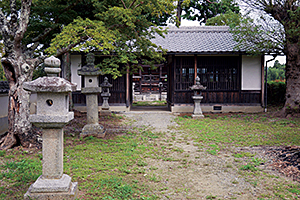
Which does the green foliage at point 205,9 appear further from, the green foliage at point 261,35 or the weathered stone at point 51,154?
the weathered stone at point 51,154

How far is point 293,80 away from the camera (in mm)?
10516

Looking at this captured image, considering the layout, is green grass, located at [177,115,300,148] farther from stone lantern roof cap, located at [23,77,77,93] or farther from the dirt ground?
stone lantern roof cap, located at [23,77,77,93]

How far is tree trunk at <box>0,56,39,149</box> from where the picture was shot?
18.4 ft

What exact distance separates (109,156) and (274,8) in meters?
9.86

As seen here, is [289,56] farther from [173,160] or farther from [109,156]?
[109,156]

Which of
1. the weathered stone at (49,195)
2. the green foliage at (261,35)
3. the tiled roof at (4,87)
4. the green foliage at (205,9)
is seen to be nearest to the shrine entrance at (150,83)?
the green foliage at (205,9)

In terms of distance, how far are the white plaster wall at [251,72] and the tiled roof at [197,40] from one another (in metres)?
1.27

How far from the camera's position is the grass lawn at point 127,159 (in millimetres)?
3629

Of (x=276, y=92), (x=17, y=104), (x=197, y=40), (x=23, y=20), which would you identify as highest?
(x=197, y=40)

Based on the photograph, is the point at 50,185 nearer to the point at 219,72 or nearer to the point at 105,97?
the point at 105,97

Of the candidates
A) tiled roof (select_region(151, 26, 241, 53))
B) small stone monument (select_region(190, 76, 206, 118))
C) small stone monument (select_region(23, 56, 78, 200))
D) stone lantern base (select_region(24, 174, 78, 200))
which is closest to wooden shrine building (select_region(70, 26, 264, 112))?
tiled roof (select_region(151, 26, 241, 53))

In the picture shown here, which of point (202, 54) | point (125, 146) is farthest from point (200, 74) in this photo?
point (125, 146)

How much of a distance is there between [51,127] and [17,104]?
3.03 m

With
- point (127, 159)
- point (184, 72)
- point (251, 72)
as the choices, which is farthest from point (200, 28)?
point (127, 159)
